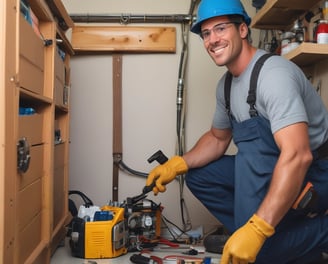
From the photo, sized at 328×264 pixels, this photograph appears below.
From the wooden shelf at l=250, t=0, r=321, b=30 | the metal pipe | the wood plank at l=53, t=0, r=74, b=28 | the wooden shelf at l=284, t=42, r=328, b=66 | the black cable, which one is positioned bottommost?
the black cable

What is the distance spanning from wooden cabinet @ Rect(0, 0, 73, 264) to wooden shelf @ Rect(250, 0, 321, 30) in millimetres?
987

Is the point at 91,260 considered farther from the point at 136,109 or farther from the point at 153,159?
the point at 136,109

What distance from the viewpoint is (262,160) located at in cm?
131

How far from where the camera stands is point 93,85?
2.33 meters

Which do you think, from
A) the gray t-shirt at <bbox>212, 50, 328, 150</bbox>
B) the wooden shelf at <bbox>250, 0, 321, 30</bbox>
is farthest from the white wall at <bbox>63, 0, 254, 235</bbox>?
the gray t-shirt at <bbox>212, 50, 328, 150</bbox>

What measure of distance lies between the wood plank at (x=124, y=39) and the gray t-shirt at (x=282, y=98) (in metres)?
0.85

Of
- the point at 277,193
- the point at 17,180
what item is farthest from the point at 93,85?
the point at 277,193

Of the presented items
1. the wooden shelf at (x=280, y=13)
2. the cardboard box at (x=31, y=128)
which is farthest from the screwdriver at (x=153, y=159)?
the wooden shelf at (x=280, y=13)

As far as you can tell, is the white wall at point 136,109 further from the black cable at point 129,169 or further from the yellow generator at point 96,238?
the yellow generator at point 96,238

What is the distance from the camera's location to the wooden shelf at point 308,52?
152cm

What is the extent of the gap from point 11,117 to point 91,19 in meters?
1.49

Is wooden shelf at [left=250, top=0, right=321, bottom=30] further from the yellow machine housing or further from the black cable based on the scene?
the yellow machine housing

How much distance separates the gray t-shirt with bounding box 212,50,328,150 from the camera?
1.19m

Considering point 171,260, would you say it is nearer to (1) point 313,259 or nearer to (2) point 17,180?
(1) point 313,259
